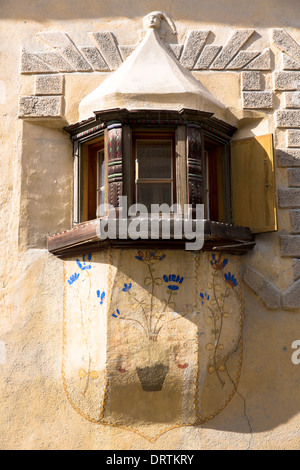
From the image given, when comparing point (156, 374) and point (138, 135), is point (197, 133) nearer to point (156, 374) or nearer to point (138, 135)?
point (138, 135)

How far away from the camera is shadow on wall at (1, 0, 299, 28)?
26.8ft

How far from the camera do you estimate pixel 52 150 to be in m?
7.76

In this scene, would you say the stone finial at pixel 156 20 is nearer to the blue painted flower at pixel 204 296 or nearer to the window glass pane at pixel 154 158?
the window glass pane at pixel 154 158

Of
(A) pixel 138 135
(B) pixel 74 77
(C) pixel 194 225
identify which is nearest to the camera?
(C) pixel 194 225

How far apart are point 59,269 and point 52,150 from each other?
1.44 m

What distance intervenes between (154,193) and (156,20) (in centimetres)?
228

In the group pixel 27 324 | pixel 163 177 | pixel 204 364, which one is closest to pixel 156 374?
pixel 204 364

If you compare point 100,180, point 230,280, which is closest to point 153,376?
point 230,280

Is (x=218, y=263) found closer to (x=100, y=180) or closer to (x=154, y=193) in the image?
(x=154, y=193)

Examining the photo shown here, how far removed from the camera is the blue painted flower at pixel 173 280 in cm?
695

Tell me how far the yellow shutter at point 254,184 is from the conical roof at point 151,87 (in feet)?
1.81

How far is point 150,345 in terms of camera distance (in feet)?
22.6

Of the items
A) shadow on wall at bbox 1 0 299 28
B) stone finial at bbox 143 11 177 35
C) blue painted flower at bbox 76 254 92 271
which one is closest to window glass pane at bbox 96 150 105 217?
blue painted flower at bbox 76 254 92 271
